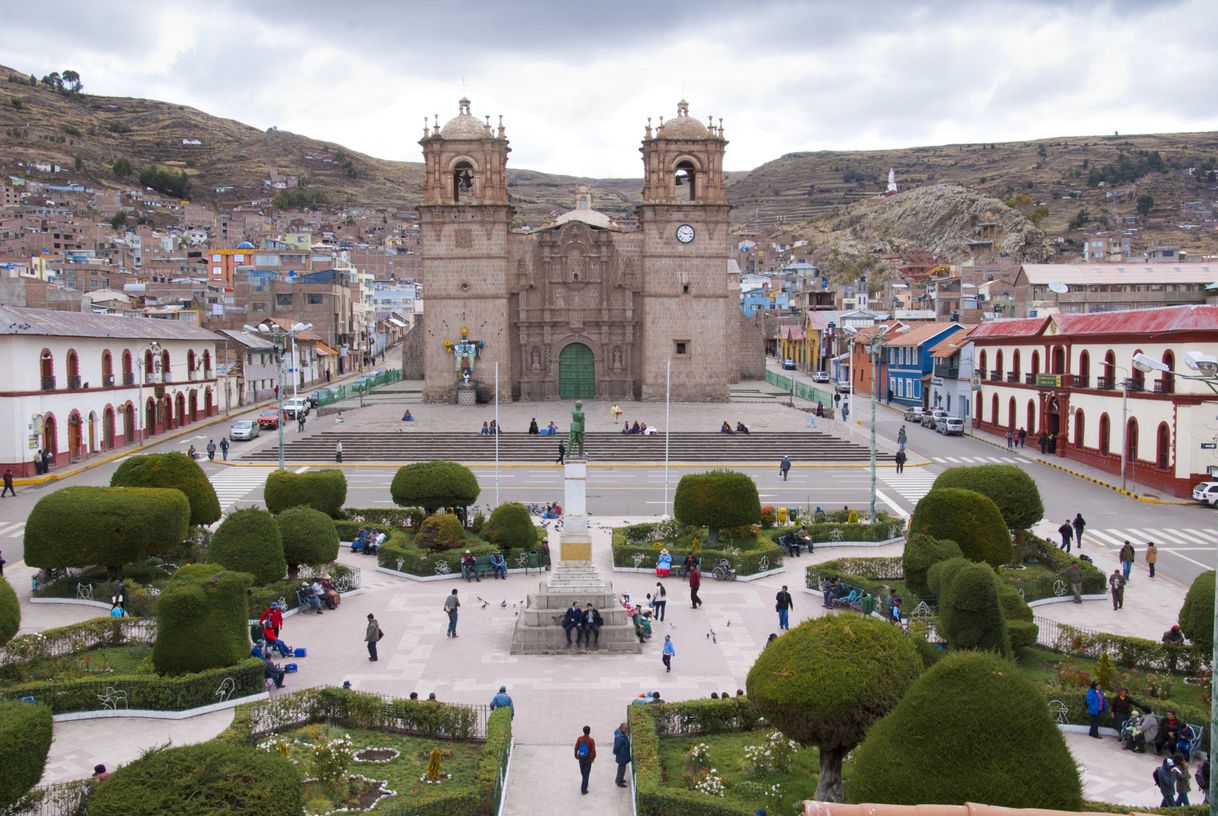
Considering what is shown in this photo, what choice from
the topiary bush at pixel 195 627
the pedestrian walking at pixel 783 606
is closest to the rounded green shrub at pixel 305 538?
the topiary bush at pixel 195 627

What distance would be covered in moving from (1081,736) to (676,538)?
14.9m

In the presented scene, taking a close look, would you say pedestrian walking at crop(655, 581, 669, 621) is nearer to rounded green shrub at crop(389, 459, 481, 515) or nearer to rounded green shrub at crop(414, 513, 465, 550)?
rounded green shrub at crop(414, 513, 465, 550)

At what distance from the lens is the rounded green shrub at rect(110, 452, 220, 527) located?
90.8 ft

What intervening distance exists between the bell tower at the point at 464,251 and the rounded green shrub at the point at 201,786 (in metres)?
48.6

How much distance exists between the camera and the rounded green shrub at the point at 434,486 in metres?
30.2

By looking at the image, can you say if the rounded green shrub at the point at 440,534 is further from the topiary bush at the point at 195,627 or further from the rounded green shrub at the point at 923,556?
the rounded green shrub at the point at 923,556

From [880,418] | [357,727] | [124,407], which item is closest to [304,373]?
[124,407]

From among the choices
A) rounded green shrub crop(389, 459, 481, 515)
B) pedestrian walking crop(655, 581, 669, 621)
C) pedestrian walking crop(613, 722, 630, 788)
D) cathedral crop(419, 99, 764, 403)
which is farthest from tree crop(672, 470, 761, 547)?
cathedral crop(419, 99, 764, 403)

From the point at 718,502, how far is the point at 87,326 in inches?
1281

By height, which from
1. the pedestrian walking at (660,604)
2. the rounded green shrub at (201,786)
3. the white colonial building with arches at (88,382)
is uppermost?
the white colonial building with arches at (88,382)

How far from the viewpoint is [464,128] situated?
5847 centimetres

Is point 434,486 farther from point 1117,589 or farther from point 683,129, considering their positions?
point 683,129

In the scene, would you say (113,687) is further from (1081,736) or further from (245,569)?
(1081,736)

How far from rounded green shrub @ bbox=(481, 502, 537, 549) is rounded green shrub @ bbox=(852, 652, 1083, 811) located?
59.9ft
